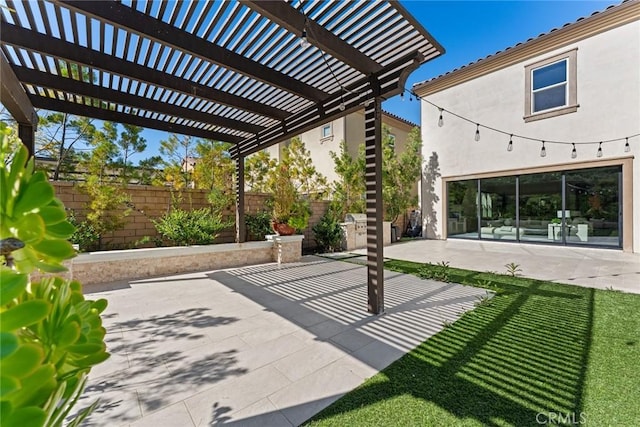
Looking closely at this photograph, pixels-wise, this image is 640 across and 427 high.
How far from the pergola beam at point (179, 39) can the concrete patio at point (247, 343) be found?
3.23 m

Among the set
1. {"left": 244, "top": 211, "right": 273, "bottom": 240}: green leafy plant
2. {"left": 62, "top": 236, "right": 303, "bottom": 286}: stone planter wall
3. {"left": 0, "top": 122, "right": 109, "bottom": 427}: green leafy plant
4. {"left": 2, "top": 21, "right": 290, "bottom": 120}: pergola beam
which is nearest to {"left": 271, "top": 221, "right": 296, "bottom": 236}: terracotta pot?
{"left": 62, "top": 236, "right": 303, "bottom": 286}: stone planter wall

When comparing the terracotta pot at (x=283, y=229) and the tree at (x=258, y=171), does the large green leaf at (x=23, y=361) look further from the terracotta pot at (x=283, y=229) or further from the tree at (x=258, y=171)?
the tree at (x=258, y=171)

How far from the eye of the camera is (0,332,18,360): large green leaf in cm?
46

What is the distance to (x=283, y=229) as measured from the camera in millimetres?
7496

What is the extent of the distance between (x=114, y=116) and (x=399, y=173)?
9913 mm

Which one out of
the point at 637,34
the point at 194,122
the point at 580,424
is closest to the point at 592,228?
the point at 637,34

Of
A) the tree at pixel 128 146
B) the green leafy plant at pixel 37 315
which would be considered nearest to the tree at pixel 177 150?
the tree at pixel 128 146

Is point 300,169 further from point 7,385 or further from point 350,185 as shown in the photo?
point 7,385

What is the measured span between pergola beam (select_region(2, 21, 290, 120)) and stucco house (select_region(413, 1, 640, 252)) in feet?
14.2

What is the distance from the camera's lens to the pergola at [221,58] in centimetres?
288

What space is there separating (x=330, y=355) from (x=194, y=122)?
207 inches

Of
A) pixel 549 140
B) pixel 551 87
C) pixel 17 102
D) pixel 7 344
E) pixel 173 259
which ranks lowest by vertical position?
pixel 173 259

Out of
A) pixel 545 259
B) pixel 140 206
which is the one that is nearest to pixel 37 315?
pixel 140 206

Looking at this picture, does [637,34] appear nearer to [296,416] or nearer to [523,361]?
[523,361]
